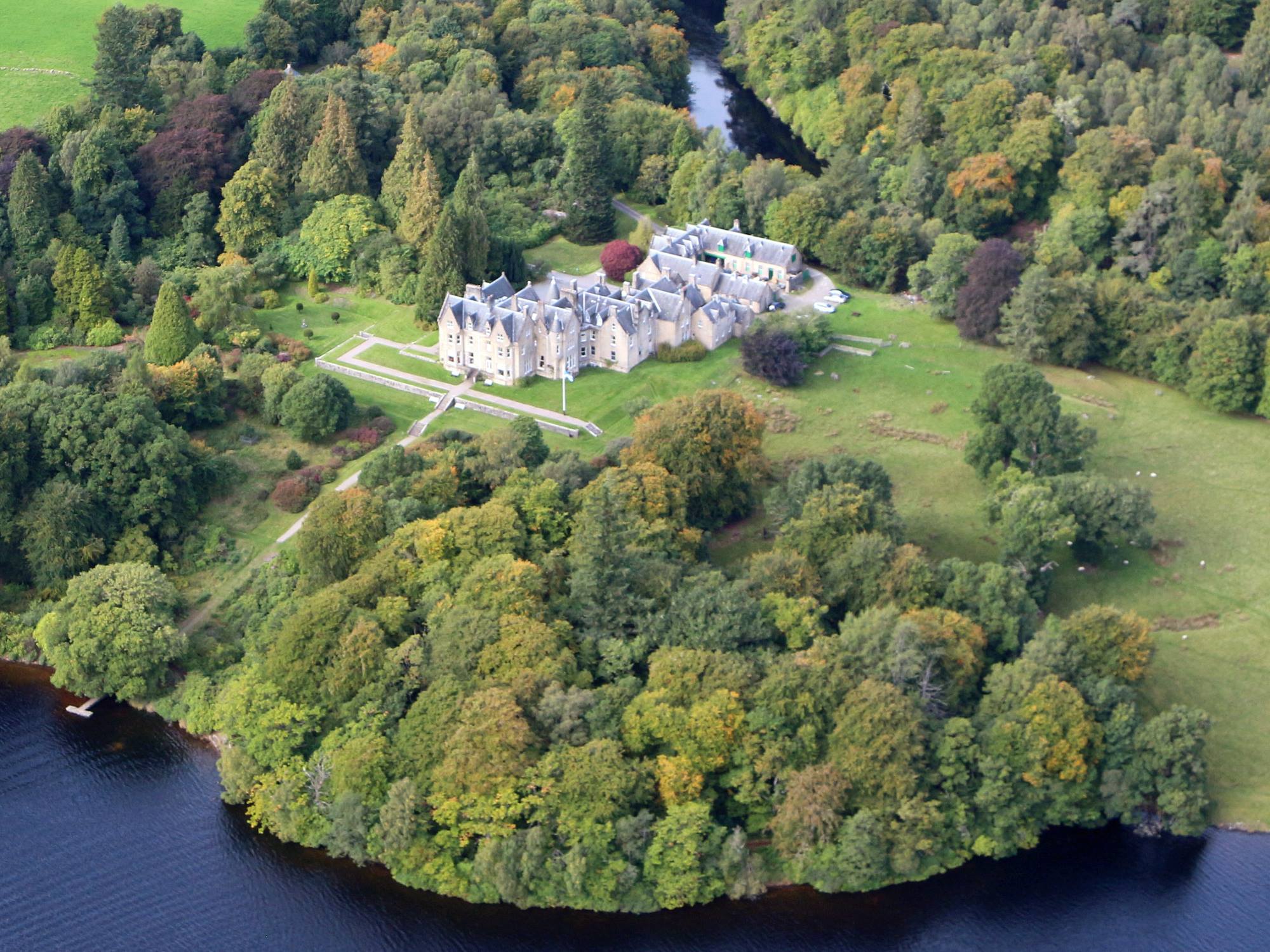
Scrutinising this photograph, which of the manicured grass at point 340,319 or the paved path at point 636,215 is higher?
the paved path at point 636,215

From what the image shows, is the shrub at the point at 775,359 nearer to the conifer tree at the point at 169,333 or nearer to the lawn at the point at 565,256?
the lawn at the point at 565,256

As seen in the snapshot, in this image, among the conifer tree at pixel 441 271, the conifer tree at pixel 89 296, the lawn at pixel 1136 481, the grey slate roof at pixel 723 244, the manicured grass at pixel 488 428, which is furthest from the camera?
the grey slate roof at pixel 723 244

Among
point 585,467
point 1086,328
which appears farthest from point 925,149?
point 585,467

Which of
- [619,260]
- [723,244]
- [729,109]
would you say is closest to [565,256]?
[619,260]

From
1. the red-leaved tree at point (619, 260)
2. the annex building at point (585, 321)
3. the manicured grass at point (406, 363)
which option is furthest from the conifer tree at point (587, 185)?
the manicured grass at point (406, 363)

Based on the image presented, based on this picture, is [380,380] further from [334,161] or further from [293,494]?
[334,161]

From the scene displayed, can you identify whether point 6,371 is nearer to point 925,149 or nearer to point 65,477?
point 65,477

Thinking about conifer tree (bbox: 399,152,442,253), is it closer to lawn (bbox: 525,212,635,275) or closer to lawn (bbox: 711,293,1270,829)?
lawn (bbox: 525,212,635,275)
